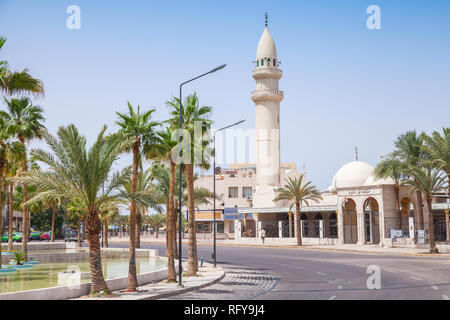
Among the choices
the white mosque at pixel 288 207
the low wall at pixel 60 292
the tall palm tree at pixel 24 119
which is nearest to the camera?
the low wall at pixel 60 292

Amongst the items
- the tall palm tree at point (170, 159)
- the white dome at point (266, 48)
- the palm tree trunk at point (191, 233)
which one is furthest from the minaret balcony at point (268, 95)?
the palm tree trunk at point (191, 233)

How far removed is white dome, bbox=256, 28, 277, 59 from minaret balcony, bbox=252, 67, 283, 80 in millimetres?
2090

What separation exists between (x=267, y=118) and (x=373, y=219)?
77.7 ft

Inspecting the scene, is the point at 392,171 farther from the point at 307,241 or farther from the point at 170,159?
the point at 170,159

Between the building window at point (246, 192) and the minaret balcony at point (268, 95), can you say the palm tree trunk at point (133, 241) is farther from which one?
the building window at point (246, 192)

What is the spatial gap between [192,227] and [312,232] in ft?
157

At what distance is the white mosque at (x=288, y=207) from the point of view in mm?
50312

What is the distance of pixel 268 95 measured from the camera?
71.4 m

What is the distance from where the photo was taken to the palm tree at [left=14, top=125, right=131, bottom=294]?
17406 millimetres

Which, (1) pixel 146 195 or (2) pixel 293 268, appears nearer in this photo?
(1) pixel 146 195

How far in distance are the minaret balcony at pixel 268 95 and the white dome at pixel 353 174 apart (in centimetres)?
1413
